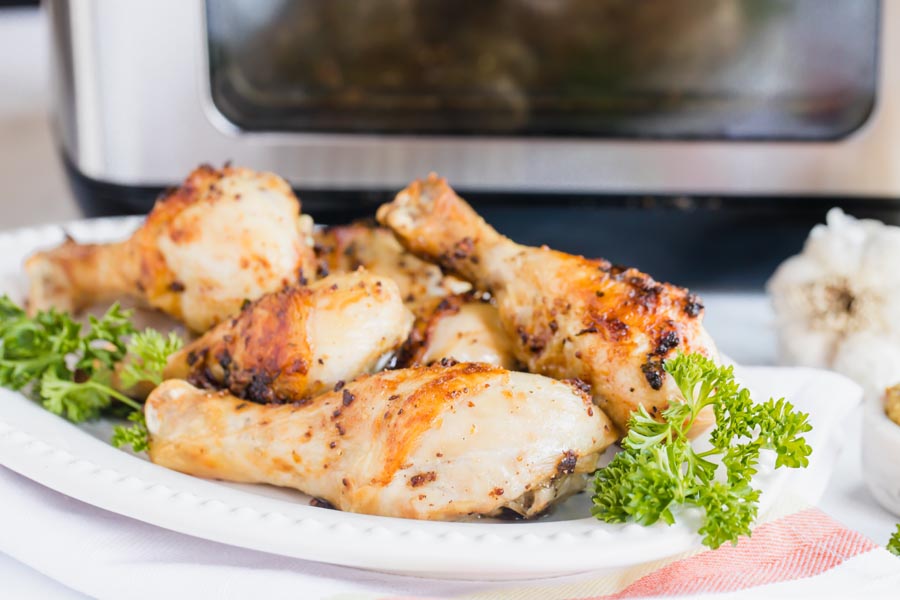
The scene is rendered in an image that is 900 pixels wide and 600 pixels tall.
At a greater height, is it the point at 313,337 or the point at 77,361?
the point at 313,337

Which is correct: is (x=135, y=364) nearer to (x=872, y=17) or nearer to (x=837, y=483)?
(x=837, y=483)

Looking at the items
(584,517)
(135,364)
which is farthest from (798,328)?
(135,364)

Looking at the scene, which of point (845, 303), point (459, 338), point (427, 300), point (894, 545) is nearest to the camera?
point (894, 545)

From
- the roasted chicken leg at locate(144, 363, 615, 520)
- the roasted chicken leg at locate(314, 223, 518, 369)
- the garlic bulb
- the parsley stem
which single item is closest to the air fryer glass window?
the garlic bulb

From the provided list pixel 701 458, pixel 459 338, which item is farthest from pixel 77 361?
pixel 701 458

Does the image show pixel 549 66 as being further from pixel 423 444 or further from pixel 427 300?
pixel 423 444

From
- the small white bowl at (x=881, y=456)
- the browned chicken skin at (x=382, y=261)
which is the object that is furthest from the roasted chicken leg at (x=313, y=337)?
the small white bowl at (x=881, y=456)

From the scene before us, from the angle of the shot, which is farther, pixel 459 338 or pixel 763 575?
pixel 459 338
